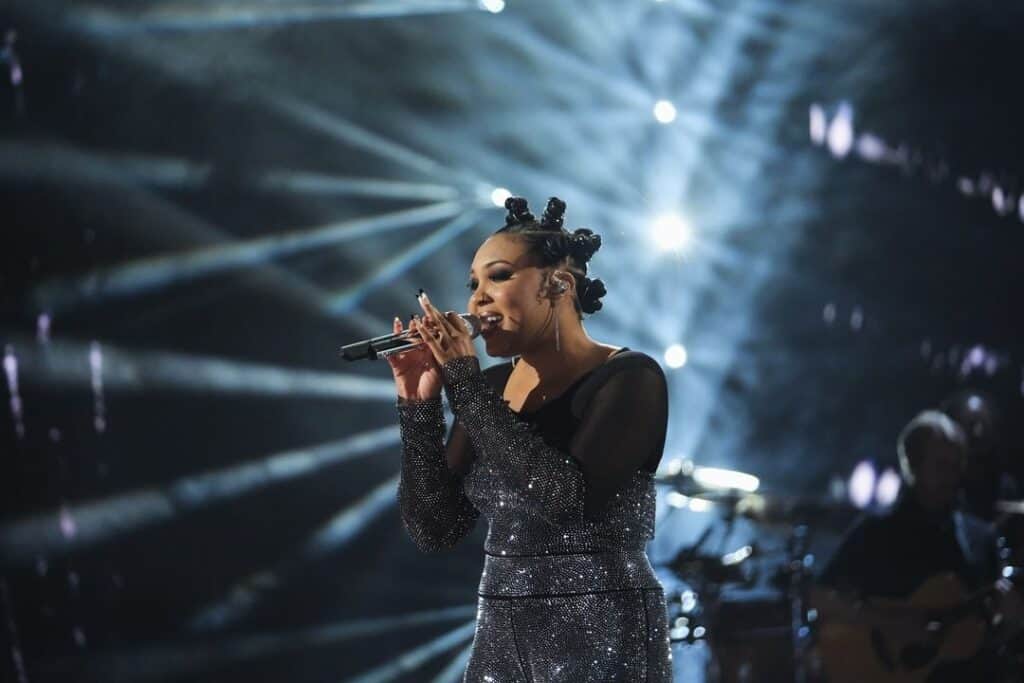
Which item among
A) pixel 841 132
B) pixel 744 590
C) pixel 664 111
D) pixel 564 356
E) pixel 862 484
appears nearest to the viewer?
pixel 564 356

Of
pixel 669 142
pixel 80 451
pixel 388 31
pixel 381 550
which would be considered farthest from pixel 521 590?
pixel 669 142

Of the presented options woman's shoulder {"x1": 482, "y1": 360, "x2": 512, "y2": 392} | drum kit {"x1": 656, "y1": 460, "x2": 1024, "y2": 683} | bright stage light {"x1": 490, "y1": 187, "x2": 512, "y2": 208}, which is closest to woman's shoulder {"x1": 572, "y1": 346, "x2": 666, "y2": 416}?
woman's shoulder {"x1": 482, "y1": 360, "x2": 512, "y2": 392}

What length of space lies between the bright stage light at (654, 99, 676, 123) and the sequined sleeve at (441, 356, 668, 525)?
4045 millimetres

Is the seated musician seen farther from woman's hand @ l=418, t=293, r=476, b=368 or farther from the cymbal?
woman's hand @ l=418, t=293, r=476, b=368

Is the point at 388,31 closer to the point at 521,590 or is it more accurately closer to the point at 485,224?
the point at 485,224

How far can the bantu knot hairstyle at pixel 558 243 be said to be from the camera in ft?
7.22

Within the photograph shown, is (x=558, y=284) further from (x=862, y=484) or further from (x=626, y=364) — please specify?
(x=862, y=484)

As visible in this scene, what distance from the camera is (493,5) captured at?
16.7ft

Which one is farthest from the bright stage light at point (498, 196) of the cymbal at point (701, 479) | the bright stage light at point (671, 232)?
the cymbal at point (701, 479)

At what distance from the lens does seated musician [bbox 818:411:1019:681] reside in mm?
4453

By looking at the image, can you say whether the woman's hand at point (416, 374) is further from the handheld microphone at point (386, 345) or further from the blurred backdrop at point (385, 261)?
the blurred backdrop at point (385, 261)

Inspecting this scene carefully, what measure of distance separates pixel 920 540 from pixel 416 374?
2.94 meters

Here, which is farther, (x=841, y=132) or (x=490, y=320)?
(x=841, y=132)

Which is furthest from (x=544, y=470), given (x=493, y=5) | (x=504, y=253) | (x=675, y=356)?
(x=675, y=356)
